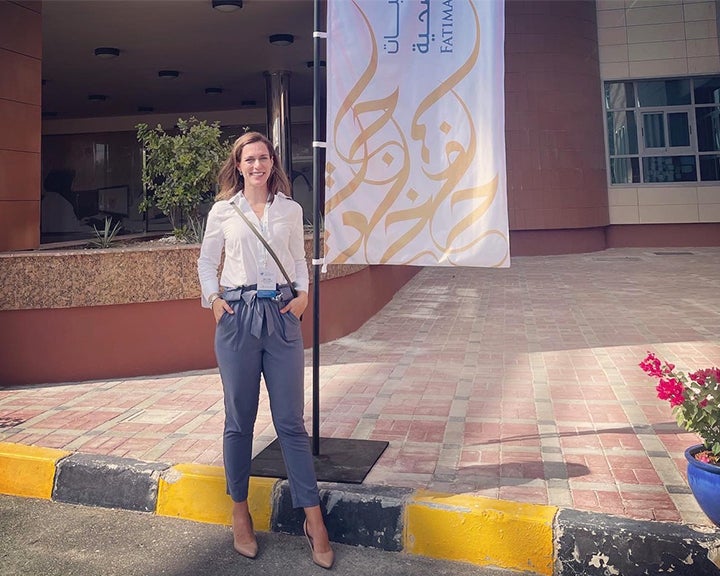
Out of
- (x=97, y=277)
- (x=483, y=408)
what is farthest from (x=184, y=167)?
(x=483, y=408)

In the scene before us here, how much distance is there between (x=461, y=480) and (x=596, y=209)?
47.1 feet

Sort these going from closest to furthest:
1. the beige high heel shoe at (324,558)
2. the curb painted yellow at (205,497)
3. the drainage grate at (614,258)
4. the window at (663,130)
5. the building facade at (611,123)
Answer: the beige high heel shoe at (324,558)
the curb painted yellow at (205,497)
the drainage grate at (614,258)
the building facade at (611,123)
the window at (663,130)

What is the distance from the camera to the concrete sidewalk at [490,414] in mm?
3158

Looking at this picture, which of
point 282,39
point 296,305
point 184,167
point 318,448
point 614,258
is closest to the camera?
point 296,305

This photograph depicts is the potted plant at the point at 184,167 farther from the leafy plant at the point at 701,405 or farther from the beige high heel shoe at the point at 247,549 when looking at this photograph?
the leafy plant at the point at 701,405

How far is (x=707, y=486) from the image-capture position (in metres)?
2.76

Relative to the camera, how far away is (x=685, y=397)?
295 centimetres

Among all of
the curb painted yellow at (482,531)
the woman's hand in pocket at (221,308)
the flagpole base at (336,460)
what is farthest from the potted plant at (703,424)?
the woman's hand in pocket at (221,308)

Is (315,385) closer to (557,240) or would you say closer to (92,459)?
(92,459)

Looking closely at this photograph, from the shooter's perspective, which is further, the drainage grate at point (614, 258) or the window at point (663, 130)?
the window at point (663, 130)

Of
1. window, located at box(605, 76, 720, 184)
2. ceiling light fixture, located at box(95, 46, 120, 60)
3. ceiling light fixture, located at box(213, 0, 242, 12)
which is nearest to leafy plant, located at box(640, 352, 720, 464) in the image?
ceiling light fixture, located at box(213, 0, 242, 12)

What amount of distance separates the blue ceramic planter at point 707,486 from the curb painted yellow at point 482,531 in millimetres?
627

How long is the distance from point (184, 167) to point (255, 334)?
3.94m

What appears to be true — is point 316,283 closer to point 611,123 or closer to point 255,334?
point 255,334
